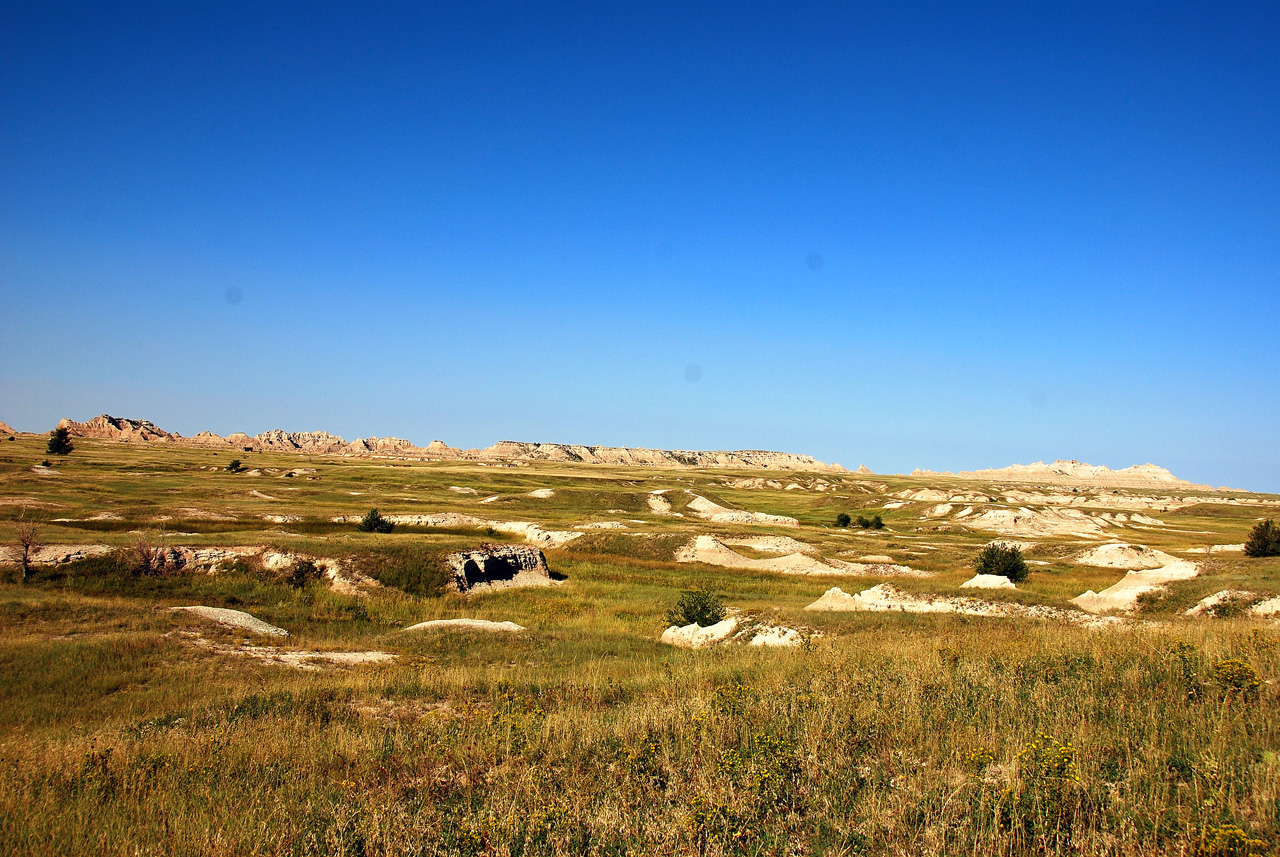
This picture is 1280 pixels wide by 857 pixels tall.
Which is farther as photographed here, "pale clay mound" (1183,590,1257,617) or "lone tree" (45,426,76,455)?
"lone tree" (45,426,76,455)

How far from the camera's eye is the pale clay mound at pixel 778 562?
4556cm

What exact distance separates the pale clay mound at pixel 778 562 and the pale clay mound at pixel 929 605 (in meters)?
14.0

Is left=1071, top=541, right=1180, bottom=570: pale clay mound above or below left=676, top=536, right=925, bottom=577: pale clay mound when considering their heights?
above

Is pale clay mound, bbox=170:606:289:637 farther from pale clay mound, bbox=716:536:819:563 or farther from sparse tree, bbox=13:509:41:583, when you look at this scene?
pale clay mound, bbox=716:536:819:563

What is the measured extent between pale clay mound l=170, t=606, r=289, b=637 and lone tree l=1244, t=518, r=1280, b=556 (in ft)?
189

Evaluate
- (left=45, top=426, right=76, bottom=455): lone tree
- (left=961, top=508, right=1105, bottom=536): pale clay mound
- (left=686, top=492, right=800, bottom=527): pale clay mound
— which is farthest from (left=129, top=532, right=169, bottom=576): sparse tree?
(left=45, top=426, right=76, bottom=455): lone tree

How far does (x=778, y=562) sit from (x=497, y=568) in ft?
69.7

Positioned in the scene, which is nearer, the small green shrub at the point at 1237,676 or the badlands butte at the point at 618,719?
the badlands butte at the point at 618,719

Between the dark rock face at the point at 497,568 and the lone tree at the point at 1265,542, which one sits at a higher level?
the lone tree at the point at 1265,542

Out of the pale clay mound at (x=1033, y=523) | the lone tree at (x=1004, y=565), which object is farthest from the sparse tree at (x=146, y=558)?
the pale clay mound at (x=1033, y=523)

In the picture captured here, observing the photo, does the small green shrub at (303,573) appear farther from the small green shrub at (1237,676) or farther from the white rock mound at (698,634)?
the small green shrub at (1237,676)

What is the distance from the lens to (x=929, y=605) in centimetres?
2870

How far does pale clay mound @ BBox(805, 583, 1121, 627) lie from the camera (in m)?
24.6

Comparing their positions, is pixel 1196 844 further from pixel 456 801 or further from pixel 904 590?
pixel 904 590
